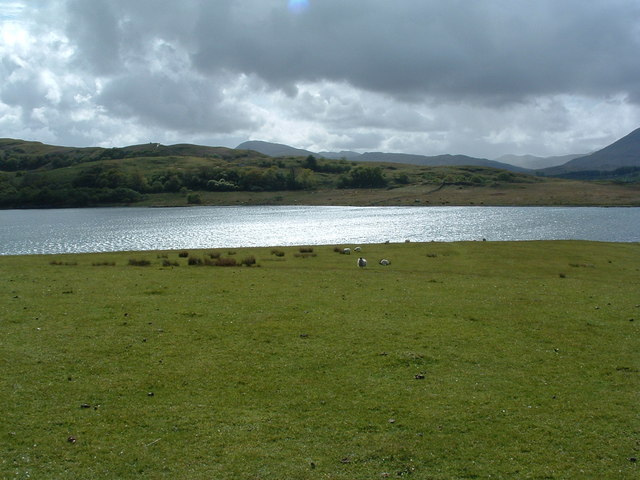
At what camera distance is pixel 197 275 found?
96.4 ft

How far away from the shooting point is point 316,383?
42.0 feet

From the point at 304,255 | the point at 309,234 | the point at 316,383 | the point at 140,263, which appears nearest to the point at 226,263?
the point at 140,263

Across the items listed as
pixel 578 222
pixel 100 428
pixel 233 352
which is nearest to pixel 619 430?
pixel 233 352

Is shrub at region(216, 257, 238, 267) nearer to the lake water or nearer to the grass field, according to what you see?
the grass field

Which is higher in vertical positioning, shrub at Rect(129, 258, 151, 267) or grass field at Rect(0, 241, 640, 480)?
shrub at Rect(129, 258, 151, 267)

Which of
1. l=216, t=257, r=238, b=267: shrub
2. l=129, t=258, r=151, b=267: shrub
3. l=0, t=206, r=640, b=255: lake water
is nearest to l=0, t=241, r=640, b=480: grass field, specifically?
l=216, t=257, r=238, b=267: shrub

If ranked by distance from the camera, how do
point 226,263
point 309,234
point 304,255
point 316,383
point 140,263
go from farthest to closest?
point 309,234 < point 304,255 < point 140,263 < point 226,263 < point 316,383

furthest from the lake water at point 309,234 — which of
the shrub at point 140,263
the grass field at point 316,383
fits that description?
the grass field at point 316,383

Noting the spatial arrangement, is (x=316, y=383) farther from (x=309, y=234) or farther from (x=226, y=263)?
(x=309, y=234)

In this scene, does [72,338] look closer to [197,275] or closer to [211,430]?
[211,430]

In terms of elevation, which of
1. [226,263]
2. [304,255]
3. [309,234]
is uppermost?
[226,263]

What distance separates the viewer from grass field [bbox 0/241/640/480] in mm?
9469

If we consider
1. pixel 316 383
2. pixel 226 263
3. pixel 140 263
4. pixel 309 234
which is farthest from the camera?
pixel 309 234

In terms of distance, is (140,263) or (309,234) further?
(309,234)
